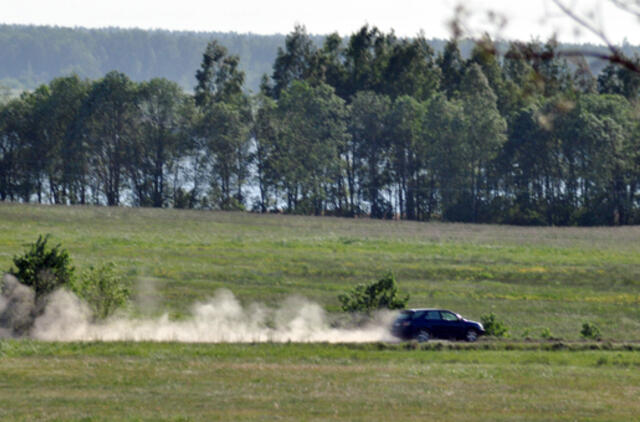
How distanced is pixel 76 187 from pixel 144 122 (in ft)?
34.2

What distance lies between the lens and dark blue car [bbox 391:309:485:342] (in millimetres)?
32688

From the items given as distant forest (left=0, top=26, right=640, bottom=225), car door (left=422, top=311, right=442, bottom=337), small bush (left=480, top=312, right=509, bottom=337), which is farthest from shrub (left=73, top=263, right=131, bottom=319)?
distant forest (left=0, top=26, right=640, bottom=225)

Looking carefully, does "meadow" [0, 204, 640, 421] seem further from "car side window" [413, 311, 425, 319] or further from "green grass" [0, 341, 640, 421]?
"car side window" [413, 311, 425, 319]

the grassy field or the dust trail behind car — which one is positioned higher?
the grassy field

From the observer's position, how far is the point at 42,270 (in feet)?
109

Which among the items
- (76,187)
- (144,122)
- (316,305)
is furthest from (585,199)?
(316,305)

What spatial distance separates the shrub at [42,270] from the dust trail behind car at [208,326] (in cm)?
46

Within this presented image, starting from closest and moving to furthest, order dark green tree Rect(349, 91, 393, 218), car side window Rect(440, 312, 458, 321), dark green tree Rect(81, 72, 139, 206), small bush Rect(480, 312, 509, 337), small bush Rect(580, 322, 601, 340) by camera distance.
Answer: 1. car side window Rect(440, 312, 458, 321)
2. small bush Rect(580, 322, 601, 340)
3. small bush Rect(480, 312, 509, 337)
4. dark green tree Rect(81, 72, 139, 206)
5. dark green tree Rect(349, 91, 393, 218)

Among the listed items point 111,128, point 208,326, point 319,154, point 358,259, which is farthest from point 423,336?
point 111,128

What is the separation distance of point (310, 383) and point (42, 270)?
14.0 meters

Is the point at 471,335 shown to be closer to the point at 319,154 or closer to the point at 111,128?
the point at 319,154

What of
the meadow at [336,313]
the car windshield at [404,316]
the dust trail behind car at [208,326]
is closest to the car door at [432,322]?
the car windshield at [404,316]

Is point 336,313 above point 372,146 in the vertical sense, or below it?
below

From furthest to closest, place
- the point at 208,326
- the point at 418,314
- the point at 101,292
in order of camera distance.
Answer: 1. the point at 208,326
2. the point at 101,292
3. the point at 418,314
